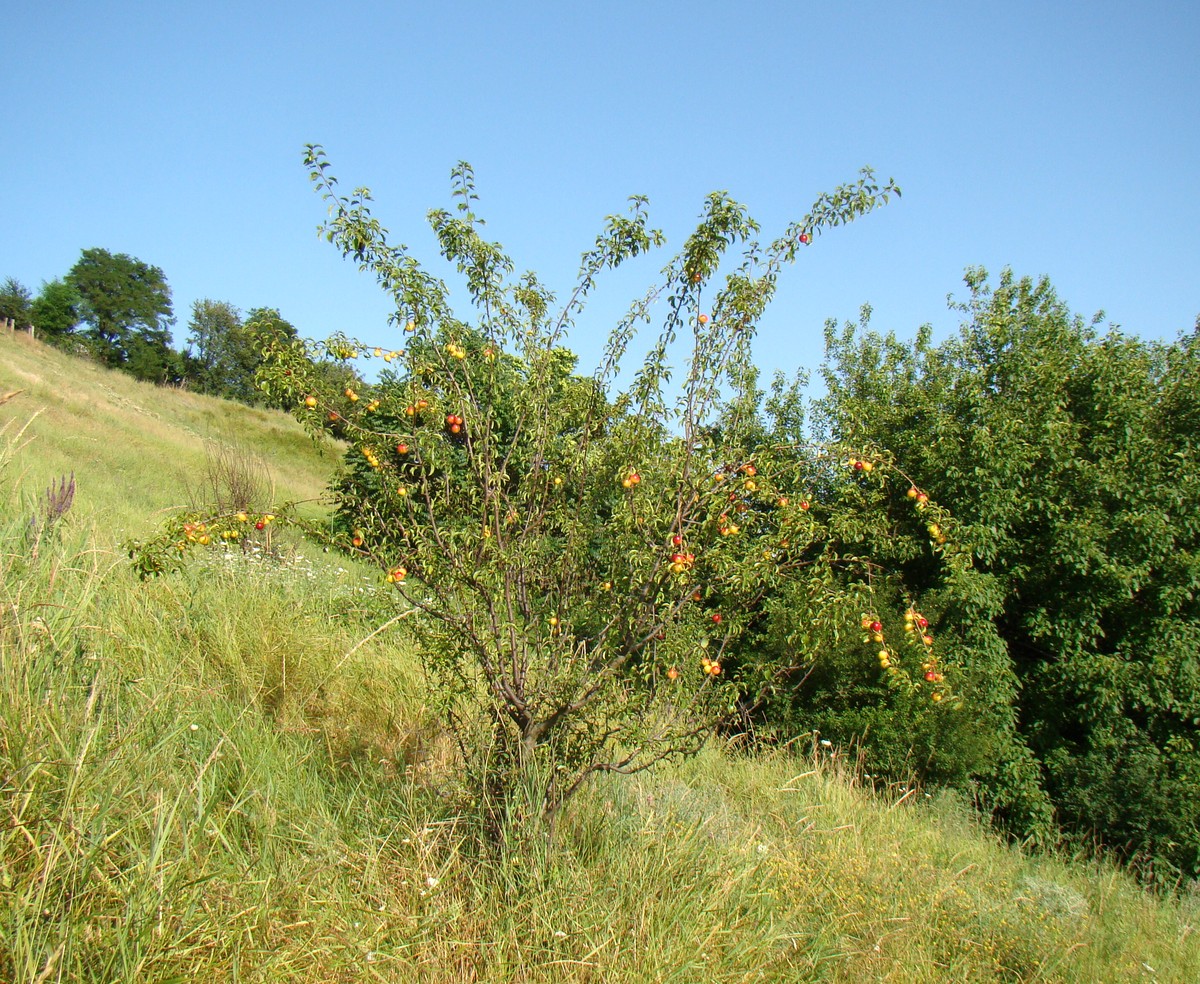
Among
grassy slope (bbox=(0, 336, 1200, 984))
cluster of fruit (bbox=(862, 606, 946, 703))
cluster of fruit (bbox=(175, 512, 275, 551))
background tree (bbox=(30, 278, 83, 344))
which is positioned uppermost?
background tree (bbox=(30, 278, 83, 344))

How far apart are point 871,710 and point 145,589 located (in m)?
7.13

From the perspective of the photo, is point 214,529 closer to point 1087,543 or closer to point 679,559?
point 679,559

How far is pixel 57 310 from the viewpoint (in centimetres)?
4672

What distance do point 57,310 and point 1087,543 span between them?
2071 inches

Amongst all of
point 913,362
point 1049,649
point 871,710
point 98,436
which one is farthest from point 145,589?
A: point 98,436

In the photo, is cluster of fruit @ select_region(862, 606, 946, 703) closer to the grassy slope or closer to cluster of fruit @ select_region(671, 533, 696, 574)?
cluster of fruit @ select_region(671, 533, 696, 574)

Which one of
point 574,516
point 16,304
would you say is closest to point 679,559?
point 574,516

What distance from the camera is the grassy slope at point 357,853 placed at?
85.4 inches

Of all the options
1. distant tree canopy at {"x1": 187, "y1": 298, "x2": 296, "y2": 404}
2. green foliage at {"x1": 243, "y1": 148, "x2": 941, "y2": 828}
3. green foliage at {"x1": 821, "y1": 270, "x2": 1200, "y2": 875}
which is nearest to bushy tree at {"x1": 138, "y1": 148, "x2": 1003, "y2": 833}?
green foliage at {"x1": 243, "y1": 148, "x2": 941, "y2": 828}

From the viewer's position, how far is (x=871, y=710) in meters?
8.98

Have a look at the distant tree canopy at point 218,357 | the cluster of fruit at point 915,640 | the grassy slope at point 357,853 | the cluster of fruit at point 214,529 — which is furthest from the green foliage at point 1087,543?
the distant tree canopy at point 218,357

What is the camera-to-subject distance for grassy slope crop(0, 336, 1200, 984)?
2170 millimetres

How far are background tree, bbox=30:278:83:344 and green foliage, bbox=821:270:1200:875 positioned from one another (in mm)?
48048

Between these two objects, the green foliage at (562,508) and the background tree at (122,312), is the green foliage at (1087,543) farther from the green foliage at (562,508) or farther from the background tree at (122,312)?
the background tree at (122,312)
